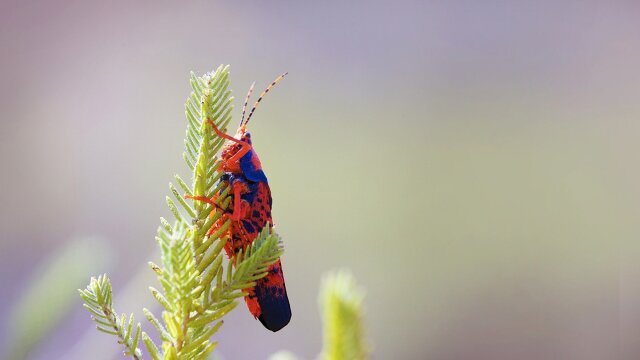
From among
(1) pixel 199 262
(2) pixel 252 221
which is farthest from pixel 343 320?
(2) pixel 252 221

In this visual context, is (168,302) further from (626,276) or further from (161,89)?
(626,276)

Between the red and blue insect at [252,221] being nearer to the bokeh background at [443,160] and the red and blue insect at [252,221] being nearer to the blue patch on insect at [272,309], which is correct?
the blue patch on insect at [272,309]

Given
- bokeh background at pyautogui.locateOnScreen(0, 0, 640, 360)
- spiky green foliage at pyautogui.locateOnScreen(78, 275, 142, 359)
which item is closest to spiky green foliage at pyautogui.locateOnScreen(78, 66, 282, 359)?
spiky green foliage at pyautogui.locateOnScreen(78, 275, 142, 359)

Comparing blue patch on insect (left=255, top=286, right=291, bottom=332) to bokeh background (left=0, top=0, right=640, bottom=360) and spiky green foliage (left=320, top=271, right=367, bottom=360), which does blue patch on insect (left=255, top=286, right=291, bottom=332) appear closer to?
spiky green foliage (left=320, top=271, right=367, bottom=360)

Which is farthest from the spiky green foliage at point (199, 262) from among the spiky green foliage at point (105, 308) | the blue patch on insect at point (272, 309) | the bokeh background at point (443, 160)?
the bokeh background at point (443, 160)

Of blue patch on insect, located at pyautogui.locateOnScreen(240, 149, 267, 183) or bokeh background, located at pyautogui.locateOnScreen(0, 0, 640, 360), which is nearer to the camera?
blue patch on insect, located at pyautogui.locateOnScreen(240, 149, 267, 183)

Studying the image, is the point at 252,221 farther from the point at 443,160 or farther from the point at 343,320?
the point at 443,160
